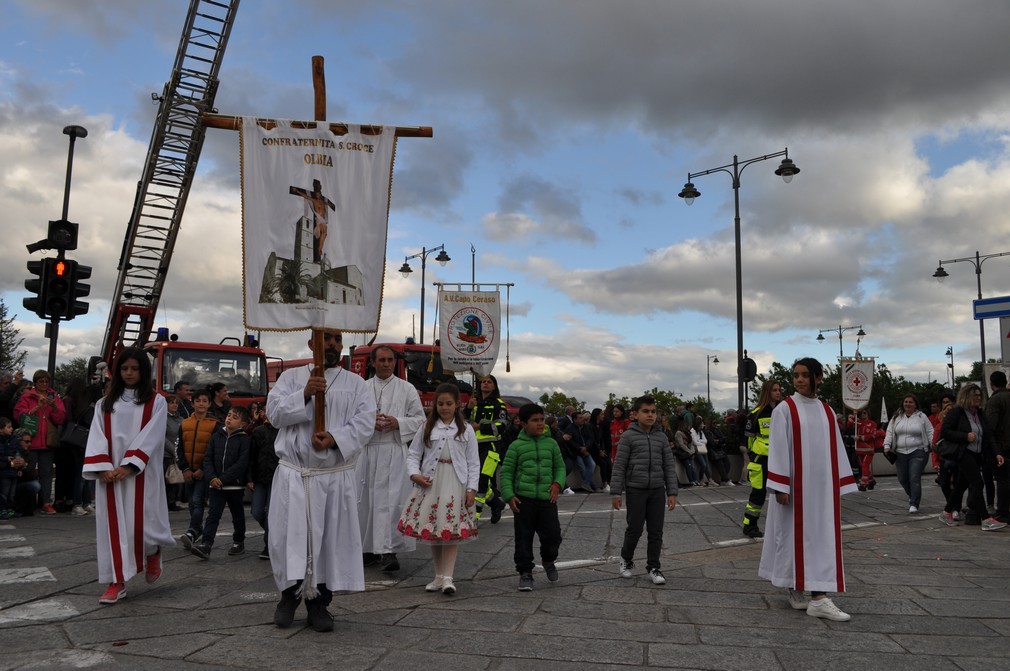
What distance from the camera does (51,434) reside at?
11.7 metres

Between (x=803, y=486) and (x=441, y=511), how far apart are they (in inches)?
107

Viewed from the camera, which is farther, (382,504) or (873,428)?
(873,428)

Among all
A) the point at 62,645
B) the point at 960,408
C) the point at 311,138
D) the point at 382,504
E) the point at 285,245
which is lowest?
the point at 62,645

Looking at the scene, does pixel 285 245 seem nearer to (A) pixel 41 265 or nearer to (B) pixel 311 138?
(B) pixel 311 138

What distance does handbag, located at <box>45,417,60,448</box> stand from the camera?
1163 centimetres

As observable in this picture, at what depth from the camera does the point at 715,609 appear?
636 cm

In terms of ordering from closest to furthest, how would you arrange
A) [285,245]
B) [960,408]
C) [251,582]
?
[285,245], [251,582], [960,408]

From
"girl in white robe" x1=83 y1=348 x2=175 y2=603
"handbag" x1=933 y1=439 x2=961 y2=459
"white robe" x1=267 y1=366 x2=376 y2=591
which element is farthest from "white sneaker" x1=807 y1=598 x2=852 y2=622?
"handbag" x1=933 y1=439 x2=961 y2=459

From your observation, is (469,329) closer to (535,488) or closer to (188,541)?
(188,541)

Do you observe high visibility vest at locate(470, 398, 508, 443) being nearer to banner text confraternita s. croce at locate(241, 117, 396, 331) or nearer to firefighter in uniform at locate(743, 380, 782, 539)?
firefighter in uniform at locate(743, 380, 782, 539)

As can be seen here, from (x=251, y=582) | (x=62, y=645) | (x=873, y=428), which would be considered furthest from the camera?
(x=873, y=428)

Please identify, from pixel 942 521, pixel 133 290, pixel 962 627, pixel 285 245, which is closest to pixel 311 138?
pixel 285 245

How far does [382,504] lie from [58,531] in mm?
4627

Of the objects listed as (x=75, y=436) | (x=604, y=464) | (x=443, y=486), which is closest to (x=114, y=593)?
(x=443, y=486)
